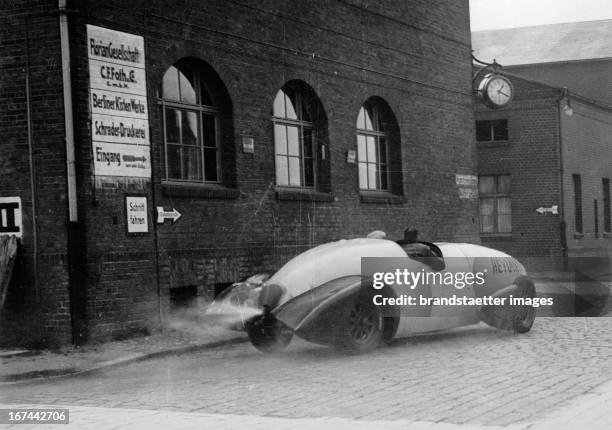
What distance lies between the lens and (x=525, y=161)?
34219 millimetres

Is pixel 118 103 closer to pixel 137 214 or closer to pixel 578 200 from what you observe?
pixel 137 214

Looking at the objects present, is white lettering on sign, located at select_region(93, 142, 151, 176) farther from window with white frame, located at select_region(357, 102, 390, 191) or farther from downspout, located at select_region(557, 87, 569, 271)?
downspout, located at select_region(557, 87, 569, 271)

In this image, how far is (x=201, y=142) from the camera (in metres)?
15.2

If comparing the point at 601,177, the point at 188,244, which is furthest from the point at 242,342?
the point at 601,177

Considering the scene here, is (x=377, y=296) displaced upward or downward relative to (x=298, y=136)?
downward

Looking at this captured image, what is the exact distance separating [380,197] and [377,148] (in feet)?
3.60

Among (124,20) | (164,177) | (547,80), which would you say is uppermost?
(547,80)

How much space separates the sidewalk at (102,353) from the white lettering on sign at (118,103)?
2.20 meters

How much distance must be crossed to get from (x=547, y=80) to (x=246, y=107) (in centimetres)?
3350

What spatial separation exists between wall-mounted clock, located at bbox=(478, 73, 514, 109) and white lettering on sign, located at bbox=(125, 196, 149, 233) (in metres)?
11.5

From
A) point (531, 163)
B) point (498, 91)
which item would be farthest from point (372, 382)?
point (531, 163)

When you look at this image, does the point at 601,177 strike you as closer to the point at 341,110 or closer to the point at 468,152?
the point at 468,152

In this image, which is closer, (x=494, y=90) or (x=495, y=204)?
(x=494, y=90)

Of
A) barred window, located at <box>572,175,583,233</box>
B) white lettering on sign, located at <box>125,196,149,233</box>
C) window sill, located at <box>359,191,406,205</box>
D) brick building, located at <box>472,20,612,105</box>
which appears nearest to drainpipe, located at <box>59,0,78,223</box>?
white lettering on sign, located at <box>125,196,149,233</box>
